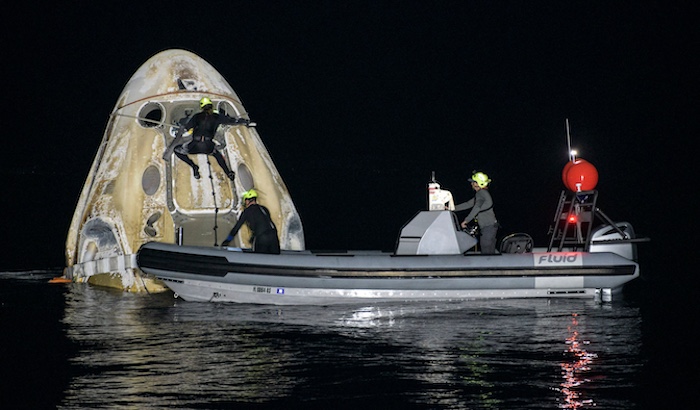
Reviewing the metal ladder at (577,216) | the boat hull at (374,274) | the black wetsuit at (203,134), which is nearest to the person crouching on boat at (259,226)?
the boat hull at (374,274)

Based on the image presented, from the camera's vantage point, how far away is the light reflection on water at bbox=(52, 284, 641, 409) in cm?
930

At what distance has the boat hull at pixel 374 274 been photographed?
49.3 feet

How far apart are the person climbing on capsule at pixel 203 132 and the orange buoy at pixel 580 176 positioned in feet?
18.5

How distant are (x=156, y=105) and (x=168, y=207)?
2.09m

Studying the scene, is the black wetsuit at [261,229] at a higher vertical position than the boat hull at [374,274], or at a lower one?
higher

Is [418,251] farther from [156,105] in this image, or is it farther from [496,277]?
[156,105]

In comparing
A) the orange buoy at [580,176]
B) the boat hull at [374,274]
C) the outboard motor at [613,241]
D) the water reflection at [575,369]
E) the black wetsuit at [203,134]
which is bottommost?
the water reflection at [575,369]

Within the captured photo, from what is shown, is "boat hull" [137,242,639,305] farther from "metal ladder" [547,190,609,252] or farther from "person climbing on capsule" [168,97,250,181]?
"person climbing on capsule" [168,97,250,181]

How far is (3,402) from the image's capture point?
9312 millimetres

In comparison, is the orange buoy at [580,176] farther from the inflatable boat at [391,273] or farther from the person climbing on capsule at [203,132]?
the person climbing on capsule at [203,132]

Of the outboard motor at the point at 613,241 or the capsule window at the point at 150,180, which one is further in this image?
the capsule window at the point at 150,180

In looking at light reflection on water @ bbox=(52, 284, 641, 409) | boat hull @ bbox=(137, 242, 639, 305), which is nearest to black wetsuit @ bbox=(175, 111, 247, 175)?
boat hull @ bbox=(137, 242, 639, 305)

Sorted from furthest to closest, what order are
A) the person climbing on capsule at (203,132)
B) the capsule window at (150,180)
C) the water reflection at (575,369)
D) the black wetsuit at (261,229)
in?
the capsule window at (150,180) → the person climbing on capsule at (203,132) → the black wetsuit at (261,229) → the water reflection at (575,369)

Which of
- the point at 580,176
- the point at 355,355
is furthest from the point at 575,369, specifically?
the point at 580,176
